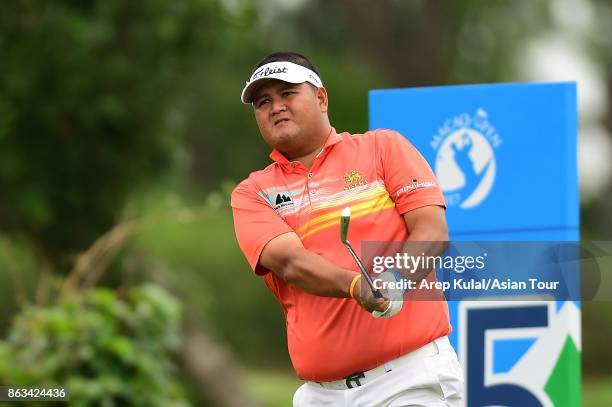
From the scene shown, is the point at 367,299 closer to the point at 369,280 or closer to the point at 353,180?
the point at 369,280

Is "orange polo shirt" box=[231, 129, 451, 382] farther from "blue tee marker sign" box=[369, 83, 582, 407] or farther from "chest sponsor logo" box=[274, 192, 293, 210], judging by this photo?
"blue tee marker sign" box=[369, 83, 582, 407]

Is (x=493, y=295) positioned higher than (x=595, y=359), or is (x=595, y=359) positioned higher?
(x=595, y=359)

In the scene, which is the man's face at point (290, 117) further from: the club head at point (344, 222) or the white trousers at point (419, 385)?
the white trousers at point (419, 385)

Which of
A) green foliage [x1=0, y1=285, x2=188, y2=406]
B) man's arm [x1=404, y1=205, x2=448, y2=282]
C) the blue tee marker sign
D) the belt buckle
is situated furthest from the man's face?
green foliage [x1=0, y1=285, x2=188, y2=406]

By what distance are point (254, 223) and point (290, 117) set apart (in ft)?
1.21

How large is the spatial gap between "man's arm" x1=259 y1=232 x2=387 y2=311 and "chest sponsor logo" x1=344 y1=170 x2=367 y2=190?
24cm

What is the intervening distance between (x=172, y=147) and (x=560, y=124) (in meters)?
5.59

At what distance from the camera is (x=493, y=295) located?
498 cm

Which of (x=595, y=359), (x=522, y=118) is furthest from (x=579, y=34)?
(x=522, y=118)

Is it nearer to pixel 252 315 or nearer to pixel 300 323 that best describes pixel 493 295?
pixel 300 323

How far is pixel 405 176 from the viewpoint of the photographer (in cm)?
394

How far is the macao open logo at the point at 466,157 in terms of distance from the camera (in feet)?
17.2

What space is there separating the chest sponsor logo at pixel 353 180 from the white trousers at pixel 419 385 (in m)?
0.56

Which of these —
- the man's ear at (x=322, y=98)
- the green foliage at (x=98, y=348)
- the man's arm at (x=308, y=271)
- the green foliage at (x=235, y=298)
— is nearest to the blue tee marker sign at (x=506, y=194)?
the man's ear at (x=322, y=98)
